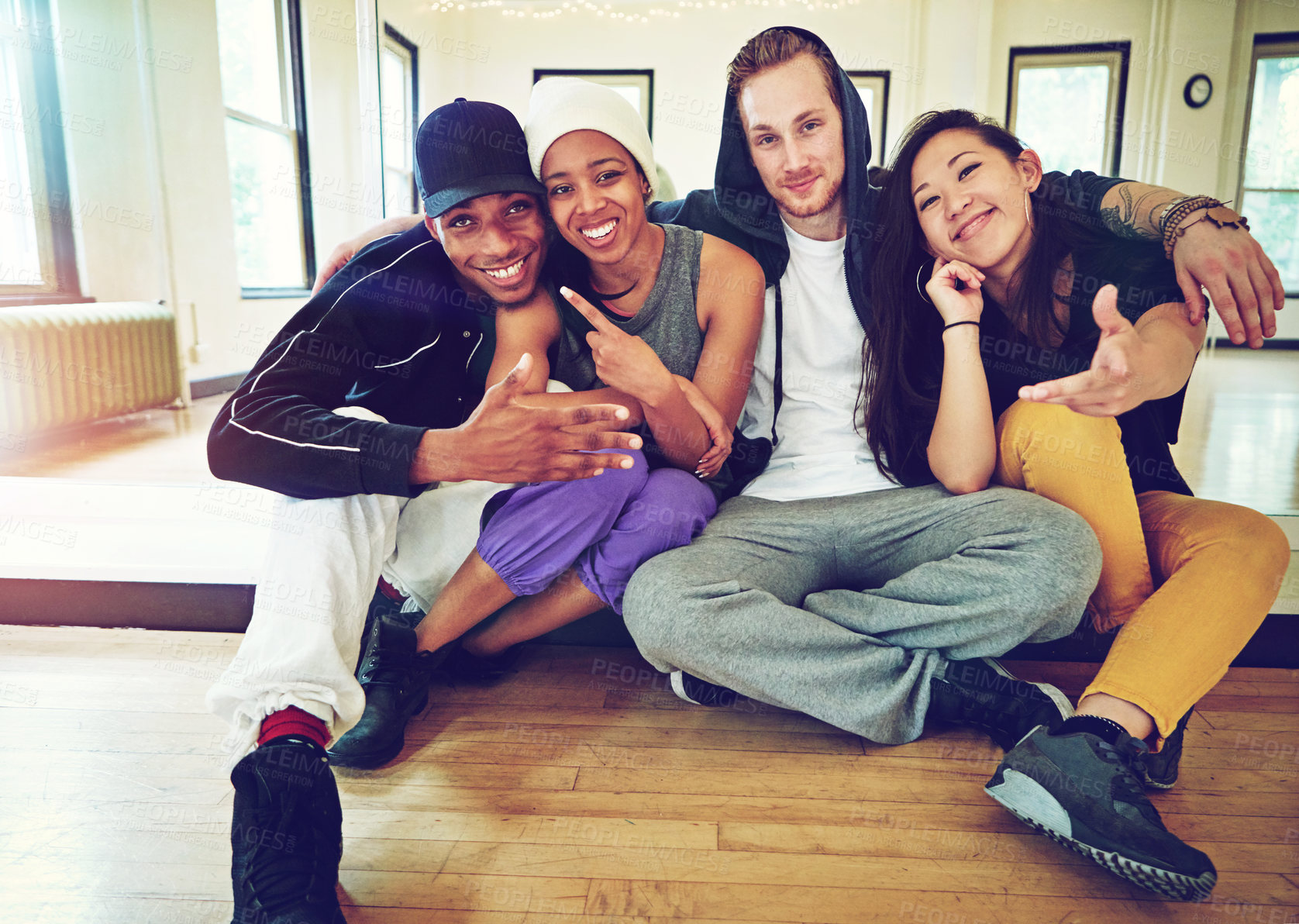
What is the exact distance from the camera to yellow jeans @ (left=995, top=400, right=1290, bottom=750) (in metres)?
1.06

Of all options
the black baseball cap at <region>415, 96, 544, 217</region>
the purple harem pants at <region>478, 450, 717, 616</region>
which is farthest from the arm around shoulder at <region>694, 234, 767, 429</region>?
the black baseball cap at <region>415, 96, 544, 217</region>

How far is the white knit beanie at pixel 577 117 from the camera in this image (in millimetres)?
1244

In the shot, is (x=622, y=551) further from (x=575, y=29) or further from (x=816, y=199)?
(x=575, y=29)

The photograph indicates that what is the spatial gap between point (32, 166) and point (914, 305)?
437 cm

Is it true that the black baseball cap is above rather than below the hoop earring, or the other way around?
above

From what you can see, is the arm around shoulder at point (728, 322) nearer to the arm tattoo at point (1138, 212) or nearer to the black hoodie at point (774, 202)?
the black hoodie at point (774, 202)

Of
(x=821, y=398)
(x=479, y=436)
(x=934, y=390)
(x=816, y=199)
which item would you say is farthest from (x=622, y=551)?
(x=816, y=199)

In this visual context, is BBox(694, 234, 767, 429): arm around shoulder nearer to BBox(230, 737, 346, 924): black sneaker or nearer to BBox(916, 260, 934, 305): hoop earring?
BBox(916, 260, 934, 305): hoop earring

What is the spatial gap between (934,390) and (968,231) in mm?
265

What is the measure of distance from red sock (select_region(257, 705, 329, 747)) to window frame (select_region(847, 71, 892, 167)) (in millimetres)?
1681

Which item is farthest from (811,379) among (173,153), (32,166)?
→ (173,153)

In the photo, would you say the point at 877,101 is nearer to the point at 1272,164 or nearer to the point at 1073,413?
the point at 1272,164

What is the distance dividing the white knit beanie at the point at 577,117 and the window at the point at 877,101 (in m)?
0.82

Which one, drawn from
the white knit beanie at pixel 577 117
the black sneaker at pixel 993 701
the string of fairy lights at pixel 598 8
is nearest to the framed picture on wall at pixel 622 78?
the string of fairy lights at pixel 598 8
